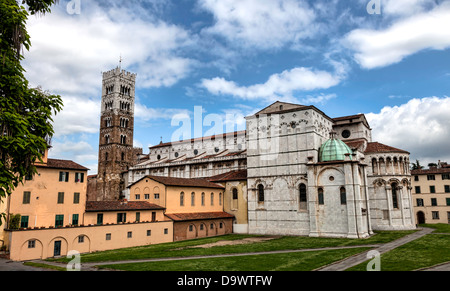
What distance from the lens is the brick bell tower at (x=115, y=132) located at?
81.6 metres

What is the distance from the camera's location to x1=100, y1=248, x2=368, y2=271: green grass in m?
20.5

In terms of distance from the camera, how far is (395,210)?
44.4m

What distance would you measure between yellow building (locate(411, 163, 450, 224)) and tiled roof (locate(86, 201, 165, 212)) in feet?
163

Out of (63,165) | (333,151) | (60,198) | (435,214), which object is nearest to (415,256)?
(333,151)

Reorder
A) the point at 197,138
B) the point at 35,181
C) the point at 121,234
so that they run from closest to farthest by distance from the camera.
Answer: the point at 35,181 < the point at 121,234 < the point at 197,138

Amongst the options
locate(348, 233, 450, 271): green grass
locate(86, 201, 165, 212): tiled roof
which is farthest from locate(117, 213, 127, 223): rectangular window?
locate(348, 233, 450, 271): green grass

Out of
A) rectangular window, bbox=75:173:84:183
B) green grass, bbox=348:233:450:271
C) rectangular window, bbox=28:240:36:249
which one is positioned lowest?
green grass, bbox=348:233:450:271

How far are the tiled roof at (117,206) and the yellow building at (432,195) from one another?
163 ft

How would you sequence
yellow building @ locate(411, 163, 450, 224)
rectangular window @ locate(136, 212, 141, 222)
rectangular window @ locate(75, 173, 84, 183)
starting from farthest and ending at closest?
1. yellow building @ locate(411, 163, 450, 224)
2. rectangular window @ locate(136, 212, 141, 222)
3. rectangular window @ locate(75, 173, 84, 183)

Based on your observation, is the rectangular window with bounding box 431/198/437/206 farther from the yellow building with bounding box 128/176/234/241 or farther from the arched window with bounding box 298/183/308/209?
the yellow building with bounding box 128/176/234/241

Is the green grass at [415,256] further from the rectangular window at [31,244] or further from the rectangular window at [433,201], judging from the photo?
the rectangular window at [433,201]
